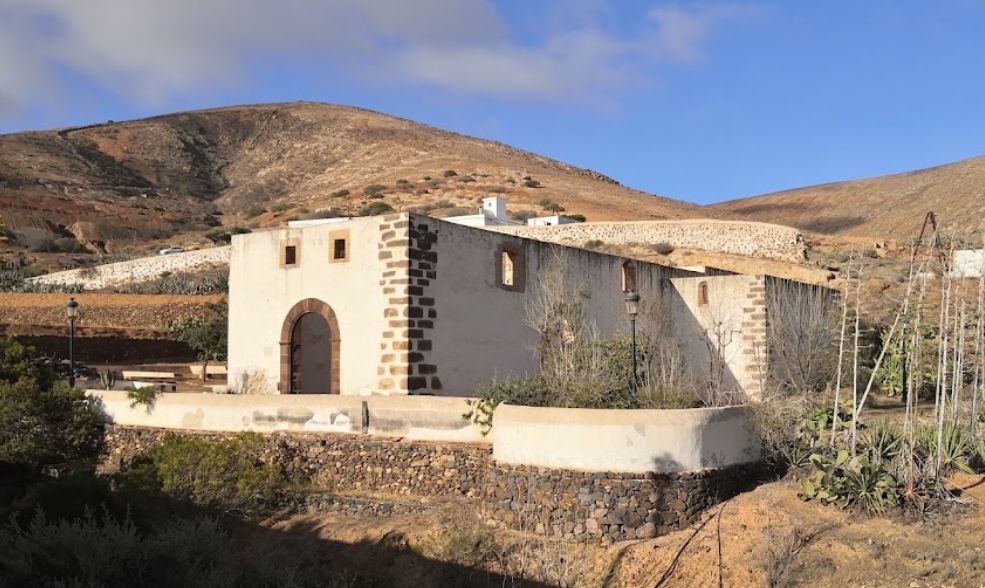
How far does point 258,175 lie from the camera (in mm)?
83750

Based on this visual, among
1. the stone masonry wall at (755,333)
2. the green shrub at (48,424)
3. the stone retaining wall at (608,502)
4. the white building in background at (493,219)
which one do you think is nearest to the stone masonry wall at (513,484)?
the stone retaining wall at (608,502)

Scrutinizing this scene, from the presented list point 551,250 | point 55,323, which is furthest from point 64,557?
point 55,323

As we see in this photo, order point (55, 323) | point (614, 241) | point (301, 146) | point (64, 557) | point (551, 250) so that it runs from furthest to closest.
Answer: point (301, 146) → point (614, 241) → point (55, 323) → point (551, 250) → point (64, 557)

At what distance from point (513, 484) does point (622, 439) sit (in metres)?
1.60

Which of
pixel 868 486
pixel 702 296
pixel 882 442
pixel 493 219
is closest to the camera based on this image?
pixel 868 486

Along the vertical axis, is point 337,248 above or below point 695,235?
below

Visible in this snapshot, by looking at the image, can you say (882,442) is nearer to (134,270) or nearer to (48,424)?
(48,424)

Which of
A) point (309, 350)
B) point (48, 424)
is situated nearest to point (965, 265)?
point (309, 350)

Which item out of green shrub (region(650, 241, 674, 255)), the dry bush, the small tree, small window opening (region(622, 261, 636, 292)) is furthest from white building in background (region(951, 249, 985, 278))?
the small tree

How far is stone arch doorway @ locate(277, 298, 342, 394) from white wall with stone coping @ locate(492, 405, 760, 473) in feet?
15.4

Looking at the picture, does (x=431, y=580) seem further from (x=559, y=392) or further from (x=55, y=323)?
(x=55, y=323)

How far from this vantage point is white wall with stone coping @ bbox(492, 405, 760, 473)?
1084cm

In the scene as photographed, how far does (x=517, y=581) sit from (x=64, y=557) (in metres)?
A: 5.36

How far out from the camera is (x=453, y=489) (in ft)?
40.8
